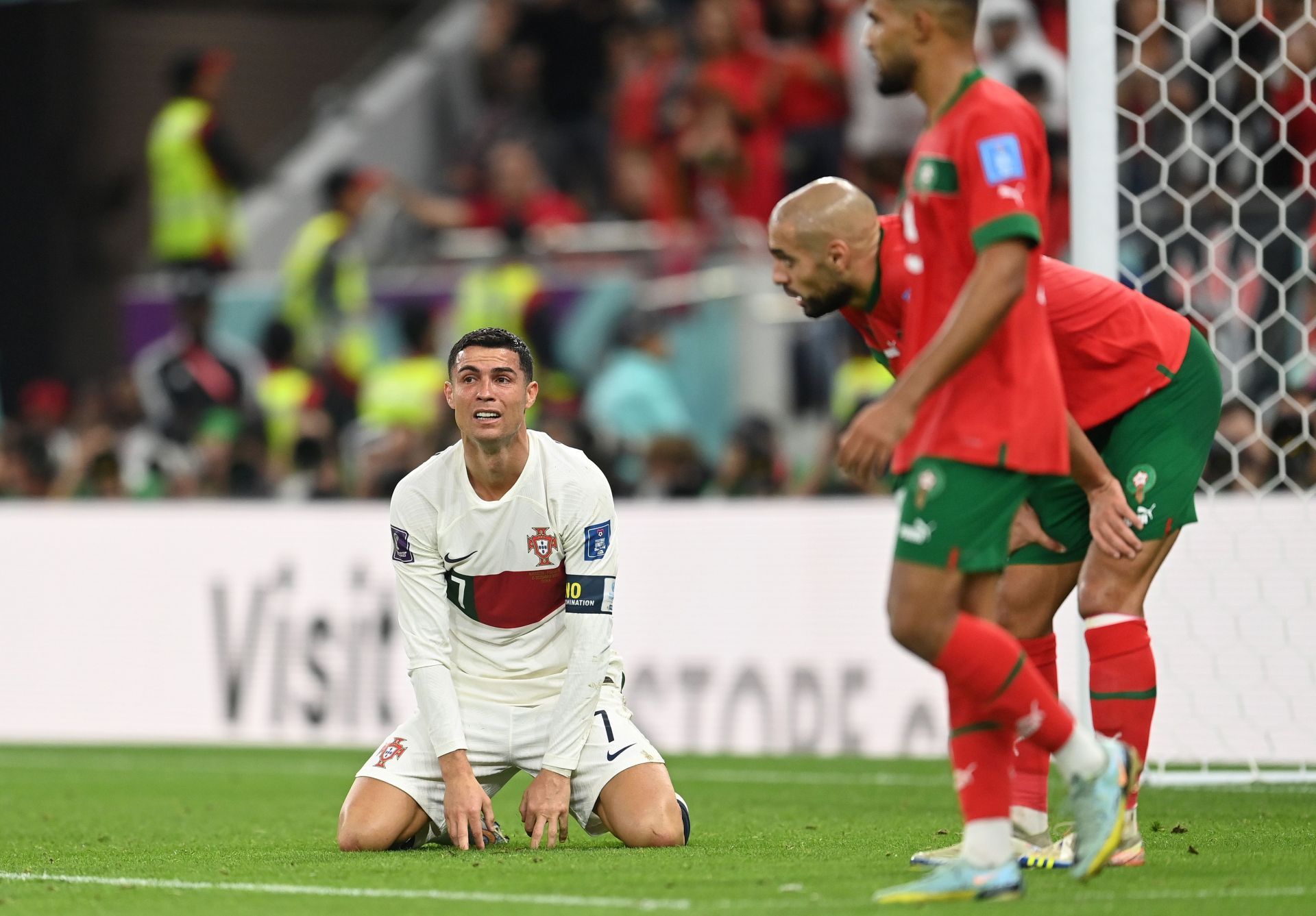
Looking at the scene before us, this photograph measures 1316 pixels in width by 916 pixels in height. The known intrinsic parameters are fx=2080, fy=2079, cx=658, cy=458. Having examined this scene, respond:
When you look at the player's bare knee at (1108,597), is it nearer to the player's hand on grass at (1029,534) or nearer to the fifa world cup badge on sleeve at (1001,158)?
the player's hand on grass at (1029,534)

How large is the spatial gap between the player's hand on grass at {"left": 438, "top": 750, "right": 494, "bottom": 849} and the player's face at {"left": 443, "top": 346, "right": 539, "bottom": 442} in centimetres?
93

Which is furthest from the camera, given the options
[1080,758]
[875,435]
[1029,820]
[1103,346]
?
[1029,820]

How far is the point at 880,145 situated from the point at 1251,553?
205 inches

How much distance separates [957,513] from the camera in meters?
4.45

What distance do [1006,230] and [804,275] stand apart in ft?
2.30

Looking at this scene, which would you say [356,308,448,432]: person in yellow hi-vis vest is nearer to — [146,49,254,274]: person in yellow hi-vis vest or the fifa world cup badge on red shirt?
[146,49,254,274]: person in yellow hi-vis vest

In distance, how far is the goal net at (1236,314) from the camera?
27.0 feet

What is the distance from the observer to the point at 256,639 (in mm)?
11234

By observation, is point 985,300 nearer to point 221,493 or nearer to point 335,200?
point 221,493

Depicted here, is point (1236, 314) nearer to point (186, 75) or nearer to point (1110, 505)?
point (1110, 505)

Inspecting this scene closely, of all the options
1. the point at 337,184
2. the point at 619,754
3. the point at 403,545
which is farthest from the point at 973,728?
the point at 337,184

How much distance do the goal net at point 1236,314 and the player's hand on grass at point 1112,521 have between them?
2.57 m

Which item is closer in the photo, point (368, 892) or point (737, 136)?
point (368, 892)

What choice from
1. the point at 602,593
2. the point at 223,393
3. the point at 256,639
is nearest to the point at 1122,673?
the point at 602,593
